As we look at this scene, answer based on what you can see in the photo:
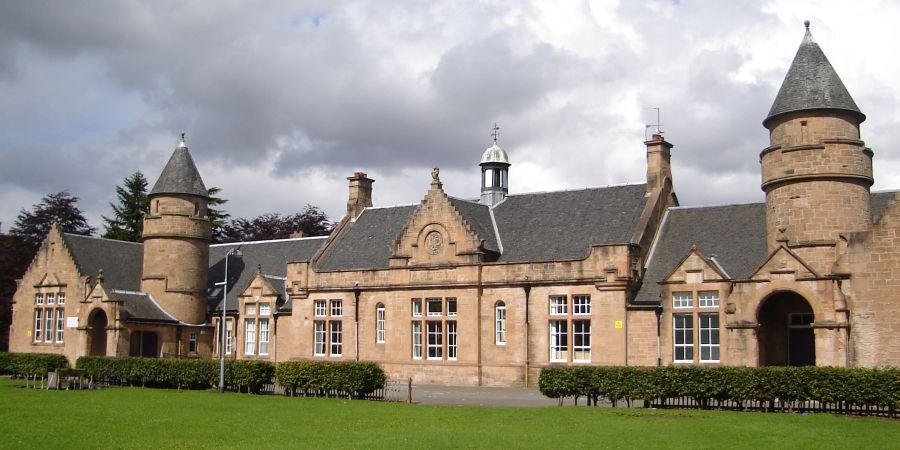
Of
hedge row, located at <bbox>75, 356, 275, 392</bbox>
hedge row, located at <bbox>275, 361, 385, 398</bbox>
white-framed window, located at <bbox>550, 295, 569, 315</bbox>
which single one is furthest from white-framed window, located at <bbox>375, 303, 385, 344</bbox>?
hedge row, located at <bbox>275, 361, 385, 398</bbox>

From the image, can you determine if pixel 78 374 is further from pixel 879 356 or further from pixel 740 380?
pixel 879 356

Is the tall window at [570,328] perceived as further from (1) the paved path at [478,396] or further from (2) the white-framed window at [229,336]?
(2) the white-framed window at [229,336]

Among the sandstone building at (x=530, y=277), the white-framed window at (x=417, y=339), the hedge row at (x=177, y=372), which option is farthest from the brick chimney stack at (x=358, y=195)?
the hedge row at (x=177, y=372)

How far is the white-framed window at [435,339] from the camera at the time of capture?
43.6 meters

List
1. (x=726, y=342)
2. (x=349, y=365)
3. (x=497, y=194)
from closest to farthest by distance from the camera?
(x=349, y=365), (x=726, y=342), (x=497, y=194)

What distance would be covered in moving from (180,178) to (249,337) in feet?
30.9

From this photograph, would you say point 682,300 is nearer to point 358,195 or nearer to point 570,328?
point 570,328

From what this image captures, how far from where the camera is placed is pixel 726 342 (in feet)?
Answer: 118

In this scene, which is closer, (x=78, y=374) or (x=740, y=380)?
(x=740, y=380)

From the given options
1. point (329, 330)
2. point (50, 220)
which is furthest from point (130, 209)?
point (329, 330)

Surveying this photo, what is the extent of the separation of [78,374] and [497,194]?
863 inches

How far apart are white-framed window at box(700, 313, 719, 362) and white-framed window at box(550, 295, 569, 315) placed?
5936 mm

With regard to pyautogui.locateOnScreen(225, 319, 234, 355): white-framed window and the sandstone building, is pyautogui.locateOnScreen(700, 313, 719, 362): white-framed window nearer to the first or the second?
the sandstone building

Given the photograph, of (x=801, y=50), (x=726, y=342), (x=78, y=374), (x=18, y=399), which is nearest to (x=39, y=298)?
(x=78, y=374)
